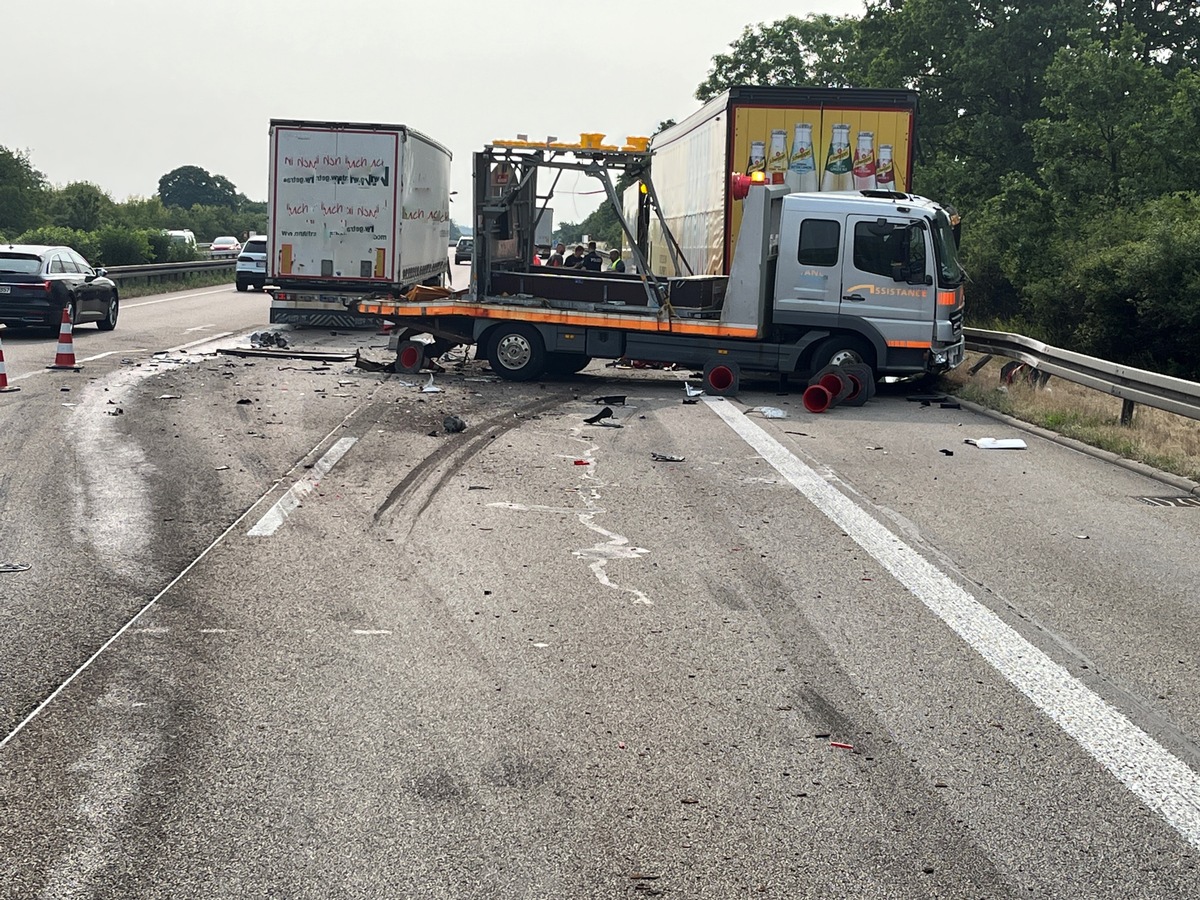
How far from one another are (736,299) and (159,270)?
2919 cm

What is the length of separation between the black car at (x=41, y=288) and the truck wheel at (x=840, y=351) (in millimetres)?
11944

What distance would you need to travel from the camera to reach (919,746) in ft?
17.1

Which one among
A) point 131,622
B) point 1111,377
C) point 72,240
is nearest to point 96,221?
point 72,240

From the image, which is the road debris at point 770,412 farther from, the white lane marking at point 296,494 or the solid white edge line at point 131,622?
the solid white edge line at point 131,622

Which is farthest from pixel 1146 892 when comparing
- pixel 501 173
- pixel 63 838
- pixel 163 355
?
pixel 163 355

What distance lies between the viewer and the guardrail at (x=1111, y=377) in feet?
44.0

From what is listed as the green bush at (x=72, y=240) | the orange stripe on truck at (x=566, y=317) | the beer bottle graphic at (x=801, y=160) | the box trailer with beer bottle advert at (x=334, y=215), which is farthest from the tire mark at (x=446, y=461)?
the green bush at (x=72, y=240)

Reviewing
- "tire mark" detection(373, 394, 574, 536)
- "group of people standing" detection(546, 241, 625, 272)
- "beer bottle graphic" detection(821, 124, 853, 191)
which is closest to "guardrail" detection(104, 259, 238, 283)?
"group of people standing" detection(546, 241, 625, 272)

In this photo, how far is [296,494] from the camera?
399 inches

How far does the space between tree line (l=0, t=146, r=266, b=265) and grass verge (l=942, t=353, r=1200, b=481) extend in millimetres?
36971

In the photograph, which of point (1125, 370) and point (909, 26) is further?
point (909, 26)

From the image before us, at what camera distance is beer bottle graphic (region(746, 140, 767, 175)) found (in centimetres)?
1892

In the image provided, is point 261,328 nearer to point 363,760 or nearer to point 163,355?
point 163,355

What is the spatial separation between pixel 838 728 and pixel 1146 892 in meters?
1.51
